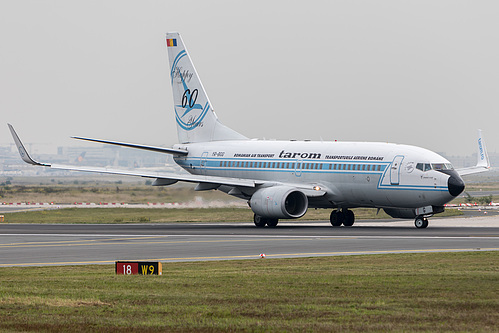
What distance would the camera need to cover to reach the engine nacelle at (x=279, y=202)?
4606 cm

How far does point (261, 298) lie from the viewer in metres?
17.4

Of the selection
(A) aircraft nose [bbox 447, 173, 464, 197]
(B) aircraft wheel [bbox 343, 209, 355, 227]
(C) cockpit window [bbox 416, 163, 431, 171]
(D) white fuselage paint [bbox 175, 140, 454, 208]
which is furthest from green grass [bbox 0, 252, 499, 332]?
(B) aircraft wheel [bbox 343, 209, 355, 227]

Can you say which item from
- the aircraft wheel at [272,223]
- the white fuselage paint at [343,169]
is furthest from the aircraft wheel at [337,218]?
the aircraft wheel at [272,223]

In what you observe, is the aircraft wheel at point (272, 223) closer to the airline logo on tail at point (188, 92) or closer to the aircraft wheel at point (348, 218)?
the aircraft wheel at point (348, 218)

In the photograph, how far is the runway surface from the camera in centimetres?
2962

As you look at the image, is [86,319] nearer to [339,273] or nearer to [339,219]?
[339,273]

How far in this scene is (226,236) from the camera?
128 feet

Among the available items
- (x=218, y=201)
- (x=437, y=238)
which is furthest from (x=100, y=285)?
(x=218, y=201)

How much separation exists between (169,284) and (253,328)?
20.1ft

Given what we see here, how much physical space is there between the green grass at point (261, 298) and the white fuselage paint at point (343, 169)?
1896 centimetres

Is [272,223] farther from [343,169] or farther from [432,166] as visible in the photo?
[432,166]

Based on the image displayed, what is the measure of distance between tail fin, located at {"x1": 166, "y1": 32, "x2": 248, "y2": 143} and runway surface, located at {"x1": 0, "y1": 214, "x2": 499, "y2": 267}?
10849 mm

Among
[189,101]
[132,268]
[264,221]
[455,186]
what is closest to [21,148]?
[189,101]

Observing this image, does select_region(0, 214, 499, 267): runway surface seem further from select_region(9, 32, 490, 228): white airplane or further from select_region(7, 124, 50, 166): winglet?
select_region(7, 124, 50, 166): winglet
